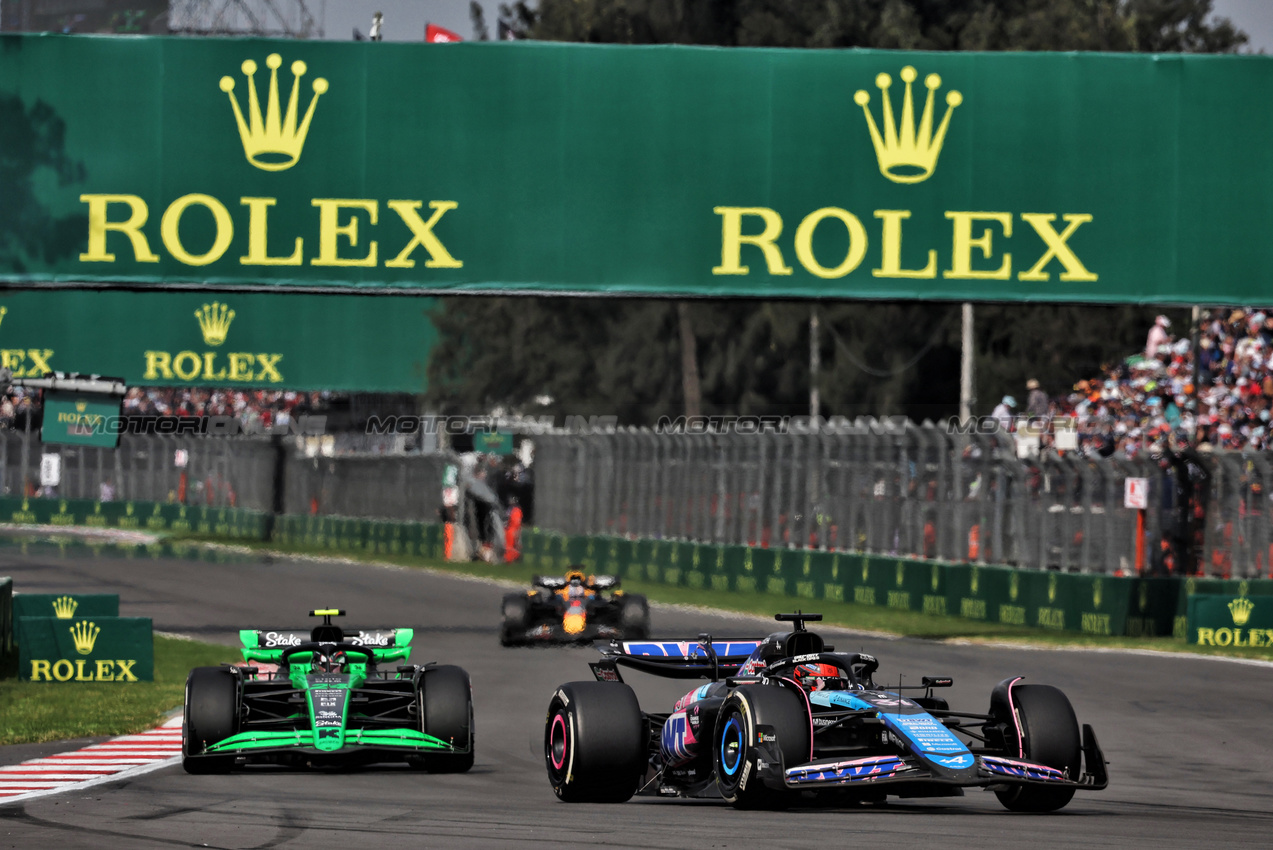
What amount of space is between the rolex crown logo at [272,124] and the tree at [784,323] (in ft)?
99.8

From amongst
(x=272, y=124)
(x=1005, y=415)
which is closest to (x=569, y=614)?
(x=272, y=124)

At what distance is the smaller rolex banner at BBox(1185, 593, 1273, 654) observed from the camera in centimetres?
2270

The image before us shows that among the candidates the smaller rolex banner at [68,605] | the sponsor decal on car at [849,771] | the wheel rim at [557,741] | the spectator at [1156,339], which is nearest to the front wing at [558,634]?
the smaller rolex banner at [68,605]

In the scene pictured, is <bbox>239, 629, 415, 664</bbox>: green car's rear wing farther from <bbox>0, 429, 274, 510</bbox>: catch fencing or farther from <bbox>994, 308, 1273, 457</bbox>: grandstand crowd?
<bbox>0, 429, 274, 510</bbox>: catch fencing

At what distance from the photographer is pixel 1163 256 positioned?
2083 centimetres

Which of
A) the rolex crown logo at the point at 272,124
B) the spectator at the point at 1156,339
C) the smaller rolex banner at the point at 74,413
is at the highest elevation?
the rolex crown logo at the point at 272,124

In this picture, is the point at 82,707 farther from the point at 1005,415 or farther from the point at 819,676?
the point at 1005,415

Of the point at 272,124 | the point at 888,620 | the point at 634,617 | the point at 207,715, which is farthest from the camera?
the point at 888,620

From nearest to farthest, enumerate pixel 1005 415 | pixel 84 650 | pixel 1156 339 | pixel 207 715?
1. pixel 207 715
2. pixel 84 650
3. pixel 1005 415
4. pixel 1156 339

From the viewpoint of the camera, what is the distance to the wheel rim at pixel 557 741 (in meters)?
10.9

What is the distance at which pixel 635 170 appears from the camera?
20.6 m

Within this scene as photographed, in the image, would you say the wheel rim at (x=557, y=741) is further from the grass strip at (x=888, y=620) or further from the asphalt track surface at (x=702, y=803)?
the grass strip at (x=888, y=620)

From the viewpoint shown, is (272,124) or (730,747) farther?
(272,124)

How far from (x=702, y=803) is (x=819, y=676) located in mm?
1033
